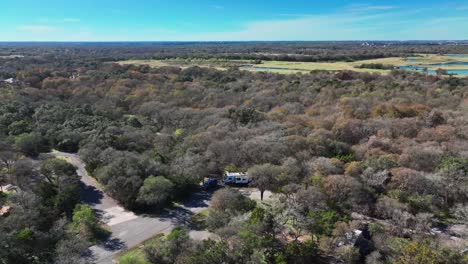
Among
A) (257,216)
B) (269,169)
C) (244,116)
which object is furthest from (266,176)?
(244,116)

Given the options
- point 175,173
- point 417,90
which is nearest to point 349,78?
point 417,90

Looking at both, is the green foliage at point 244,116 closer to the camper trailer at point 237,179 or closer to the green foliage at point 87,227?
the camper trailer at point 237,179

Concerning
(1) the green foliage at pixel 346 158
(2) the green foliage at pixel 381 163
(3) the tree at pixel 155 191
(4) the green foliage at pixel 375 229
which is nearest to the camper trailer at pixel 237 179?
(3) the tree at pixel 155 191

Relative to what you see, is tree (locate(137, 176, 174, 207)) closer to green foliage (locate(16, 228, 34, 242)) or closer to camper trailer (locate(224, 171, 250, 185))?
camper trailer (locate(224, 171, 250, 185))

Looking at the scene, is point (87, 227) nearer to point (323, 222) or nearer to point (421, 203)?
point (323, 222)

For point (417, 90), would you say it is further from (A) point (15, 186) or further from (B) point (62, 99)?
(B) point (62, 99)

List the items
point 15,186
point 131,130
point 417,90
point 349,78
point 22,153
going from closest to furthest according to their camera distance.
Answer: point 15,186
point 22,153
point 131,130
point 417,90
point 349,78

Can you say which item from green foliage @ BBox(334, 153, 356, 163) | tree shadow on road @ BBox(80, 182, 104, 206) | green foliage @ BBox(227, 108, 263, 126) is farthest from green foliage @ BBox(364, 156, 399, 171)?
tree shadow on road @ BBox(80, 182, 104, 206)
